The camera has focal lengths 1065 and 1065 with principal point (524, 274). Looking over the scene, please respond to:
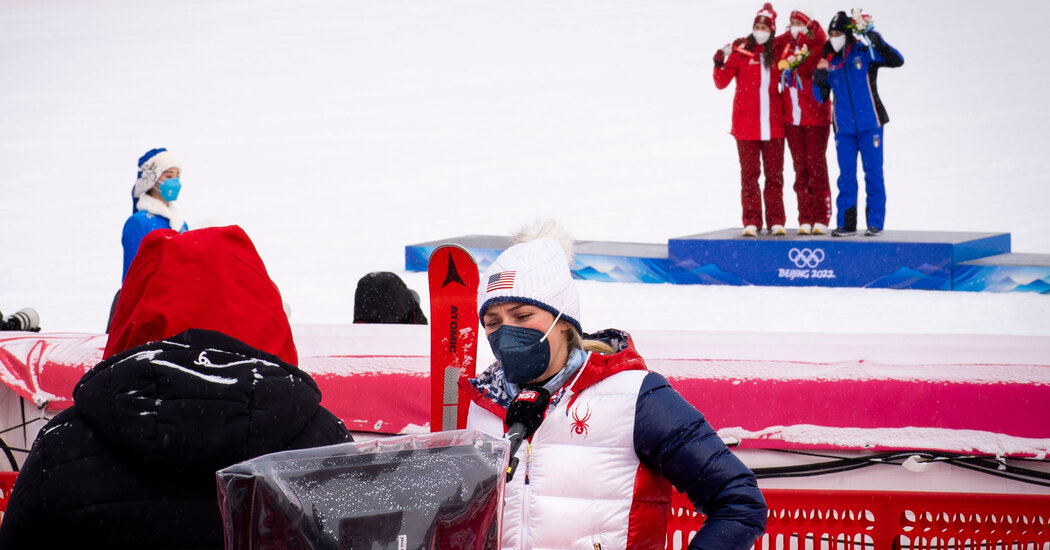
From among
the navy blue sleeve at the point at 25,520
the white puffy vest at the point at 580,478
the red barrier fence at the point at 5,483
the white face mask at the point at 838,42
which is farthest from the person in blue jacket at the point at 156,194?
the white face mask at the point at 838,42

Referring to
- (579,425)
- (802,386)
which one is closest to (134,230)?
(802,386)

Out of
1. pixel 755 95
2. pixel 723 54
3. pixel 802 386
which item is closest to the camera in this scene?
pixel 802 386

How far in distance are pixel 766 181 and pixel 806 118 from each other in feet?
1.84

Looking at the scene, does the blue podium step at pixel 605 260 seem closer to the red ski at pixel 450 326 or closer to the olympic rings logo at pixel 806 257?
the olympic rings logo at pixel 806 257

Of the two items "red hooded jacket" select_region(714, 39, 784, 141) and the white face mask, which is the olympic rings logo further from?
the white face mask

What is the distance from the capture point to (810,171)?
7.80m

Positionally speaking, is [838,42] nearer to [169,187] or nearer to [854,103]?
[854,103]

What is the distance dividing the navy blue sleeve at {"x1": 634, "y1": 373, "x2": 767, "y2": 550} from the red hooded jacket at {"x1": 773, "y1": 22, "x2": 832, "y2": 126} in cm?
644

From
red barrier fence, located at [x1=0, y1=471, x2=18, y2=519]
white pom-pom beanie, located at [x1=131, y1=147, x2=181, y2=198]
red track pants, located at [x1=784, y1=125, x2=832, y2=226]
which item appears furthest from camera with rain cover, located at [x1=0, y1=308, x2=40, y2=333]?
A: red track pants, located at [x1=784, y1=125, x2=832, y2=226]

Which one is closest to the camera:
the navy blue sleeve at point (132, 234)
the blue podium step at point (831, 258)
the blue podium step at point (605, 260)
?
the navy blue sleeve at point (132, 234)

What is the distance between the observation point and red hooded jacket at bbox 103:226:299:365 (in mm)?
1209

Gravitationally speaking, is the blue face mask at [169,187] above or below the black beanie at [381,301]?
above

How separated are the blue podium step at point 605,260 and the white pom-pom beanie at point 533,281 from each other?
6.01 m

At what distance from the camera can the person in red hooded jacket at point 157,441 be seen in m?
1.08
